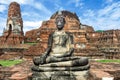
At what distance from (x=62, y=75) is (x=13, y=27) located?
76.0ft

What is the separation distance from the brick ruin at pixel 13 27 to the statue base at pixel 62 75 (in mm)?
21912

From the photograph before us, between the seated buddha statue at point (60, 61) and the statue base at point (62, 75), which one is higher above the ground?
the seated buddha statue at point (60, 61)

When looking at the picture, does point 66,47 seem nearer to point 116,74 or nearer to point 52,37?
point 52,37

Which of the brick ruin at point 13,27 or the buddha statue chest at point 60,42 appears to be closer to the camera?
the buddha statue chest at point 60,42

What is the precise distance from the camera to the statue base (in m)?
6.46

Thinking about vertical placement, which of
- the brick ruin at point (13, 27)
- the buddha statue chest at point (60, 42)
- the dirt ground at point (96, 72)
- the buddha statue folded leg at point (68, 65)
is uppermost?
the brick ruin at point (13, 27)

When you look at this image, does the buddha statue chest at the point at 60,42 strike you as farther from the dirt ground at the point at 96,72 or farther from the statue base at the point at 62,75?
the dirt ground at the point at 96,72

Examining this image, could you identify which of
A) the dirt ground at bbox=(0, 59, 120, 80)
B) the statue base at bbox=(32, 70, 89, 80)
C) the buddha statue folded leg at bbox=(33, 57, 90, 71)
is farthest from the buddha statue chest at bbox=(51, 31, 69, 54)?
the dirt ground at bbox=(0, 59, 120, 80)

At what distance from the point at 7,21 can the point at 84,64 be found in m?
24.1

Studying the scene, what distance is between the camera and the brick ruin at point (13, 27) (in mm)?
28344

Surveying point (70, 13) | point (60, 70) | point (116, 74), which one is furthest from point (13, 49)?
point (60, 70)

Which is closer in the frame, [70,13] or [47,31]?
[47,31]

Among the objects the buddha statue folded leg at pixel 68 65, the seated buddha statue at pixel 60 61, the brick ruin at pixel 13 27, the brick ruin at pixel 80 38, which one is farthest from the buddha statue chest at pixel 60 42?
the brick ruin at pixel 13 27

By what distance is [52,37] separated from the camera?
751 centimetres
